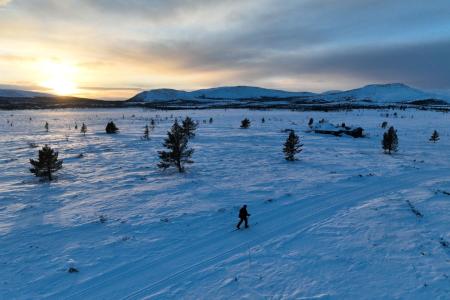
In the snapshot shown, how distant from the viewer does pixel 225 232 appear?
12.6 metres

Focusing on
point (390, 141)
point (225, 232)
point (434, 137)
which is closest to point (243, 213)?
point (225, 232)

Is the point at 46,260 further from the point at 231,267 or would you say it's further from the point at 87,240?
the point at 231,267

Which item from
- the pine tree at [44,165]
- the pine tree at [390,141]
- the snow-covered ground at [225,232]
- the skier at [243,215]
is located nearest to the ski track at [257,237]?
the snow-covered ground at [225,232]

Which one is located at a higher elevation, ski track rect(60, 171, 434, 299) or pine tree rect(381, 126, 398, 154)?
pine tree rect(381, 126, 398, 154)

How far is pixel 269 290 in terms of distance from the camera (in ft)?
29.7

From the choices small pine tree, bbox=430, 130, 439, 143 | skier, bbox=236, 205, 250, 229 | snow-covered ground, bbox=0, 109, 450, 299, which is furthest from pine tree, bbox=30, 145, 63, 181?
small pine tree, bbox=430, 130, 439, 143

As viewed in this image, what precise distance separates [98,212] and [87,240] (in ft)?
8.57

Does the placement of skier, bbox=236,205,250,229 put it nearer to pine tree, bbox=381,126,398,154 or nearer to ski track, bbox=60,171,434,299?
ski track, bbox=60,171,434,299

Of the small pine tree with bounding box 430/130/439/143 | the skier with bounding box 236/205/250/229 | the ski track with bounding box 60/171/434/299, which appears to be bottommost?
the ski track with bounding box 60/171/434/299

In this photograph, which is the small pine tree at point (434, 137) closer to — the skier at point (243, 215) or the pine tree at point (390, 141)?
the pine tree at point (390, 141)

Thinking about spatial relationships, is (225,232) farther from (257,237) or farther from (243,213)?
(257,237)

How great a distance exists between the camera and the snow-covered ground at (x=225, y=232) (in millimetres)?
9258

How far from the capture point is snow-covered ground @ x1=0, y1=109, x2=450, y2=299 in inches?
364

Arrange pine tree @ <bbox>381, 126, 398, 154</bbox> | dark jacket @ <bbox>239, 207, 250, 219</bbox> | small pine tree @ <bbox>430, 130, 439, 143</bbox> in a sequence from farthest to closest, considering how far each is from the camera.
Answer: small pine tree @ <bbox>430, 130, 439, 143</bbox> < pine tree @ <bbox>381, 126, 398, 154</bbox> < dark jacket @ <bbox>239, 207, 250, 219</bbox>
